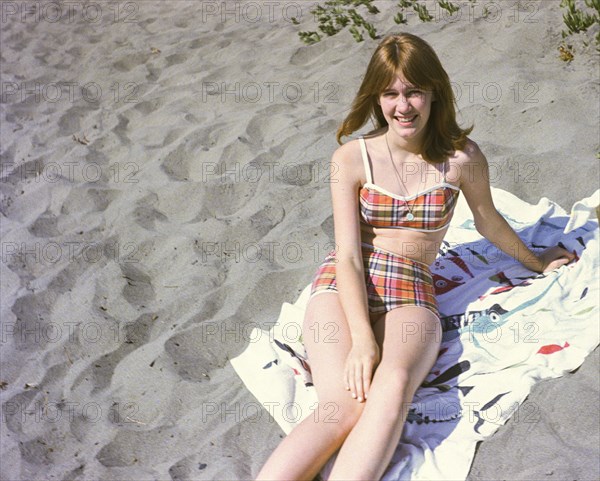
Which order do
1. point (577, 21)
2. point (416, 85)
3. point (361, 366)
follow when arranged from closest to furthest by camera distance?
point (361, 366), point (416, 85), point (577, 21)

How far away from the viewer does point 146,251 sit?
412 cm

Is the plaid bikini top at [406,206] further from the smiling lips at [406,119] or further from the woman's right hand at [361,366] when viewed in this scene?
the woman's right hand at [361,366]

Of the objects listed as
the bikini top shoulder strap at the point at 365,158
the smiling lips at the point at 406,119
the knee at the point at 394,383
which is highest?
the smiling lips at the point at 406,119

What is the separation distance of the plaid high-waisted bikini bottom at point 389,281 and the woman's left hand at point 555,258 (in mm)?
611

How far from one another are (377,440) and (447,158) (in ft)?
4.02

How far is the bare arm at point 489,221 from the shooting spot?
3049mm

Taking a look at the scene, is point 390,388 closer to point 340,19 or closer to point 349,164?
point 349,164

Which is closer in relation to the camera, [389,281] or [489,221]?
[389,281]

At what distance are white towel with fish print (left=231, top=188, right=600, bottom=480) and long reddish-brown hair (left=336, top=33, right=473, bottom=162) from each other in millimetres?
717

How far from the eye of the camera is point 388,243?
120 inches

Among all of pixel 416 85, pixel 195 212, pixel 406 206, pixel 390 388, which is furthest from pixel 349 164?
pixel 195 212

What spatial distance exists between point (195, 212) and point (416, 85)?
1.96 metres

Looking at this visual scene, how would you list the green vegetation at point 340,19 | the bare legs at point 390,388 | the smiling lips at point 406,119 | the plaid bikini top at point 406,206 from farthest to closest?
Result: the green vegetation at point 340,19, the plaid bikini top at point 406,206, the smiling lips at point 406,119, the bare legs at point 390,388

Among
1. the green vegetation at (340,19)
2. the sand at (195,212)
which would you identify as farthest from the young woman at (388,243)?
the green vegetation at (340,19)
